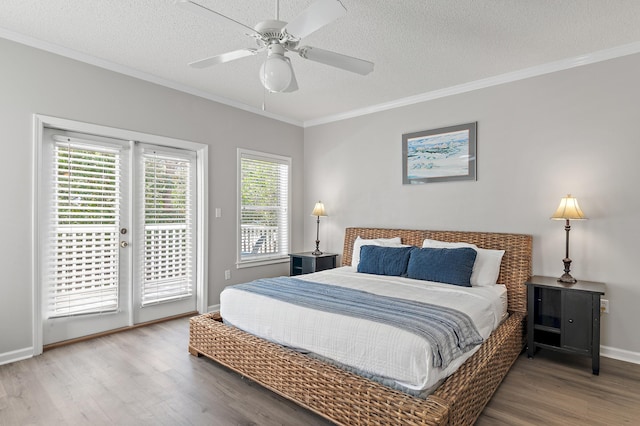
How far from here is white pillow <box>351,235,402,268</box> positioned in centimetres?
421

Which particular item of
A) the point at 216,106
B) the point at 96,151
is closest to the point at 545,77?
the point at 216,106

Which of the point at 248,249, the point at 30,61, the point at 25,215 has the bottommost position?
the point at 248,249

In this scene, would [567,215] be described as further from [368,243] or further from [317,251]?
[317,251]

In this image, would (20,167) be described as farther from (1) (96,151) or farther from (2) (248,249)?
(2) (248,249)

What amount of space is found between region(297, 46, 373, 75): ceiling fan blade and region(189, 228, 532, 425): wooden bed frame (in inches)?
75.3

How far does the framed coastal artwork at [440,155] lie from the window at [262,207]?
1.89 meters

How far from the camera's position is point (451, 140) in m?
4.03

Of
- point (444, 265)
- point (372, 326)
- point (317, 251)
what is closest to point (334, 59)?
point (372, 326)

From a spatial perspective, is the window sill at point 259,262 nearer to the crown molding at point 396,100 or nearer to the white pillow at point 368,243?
the white pillow at point 368,243

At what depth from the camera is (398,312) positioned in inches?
90.7

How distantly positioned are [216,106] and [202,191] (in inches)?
43.2

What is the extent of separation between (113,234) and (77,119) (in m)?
1.15

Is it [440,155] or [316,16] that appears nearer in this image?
[316,16]

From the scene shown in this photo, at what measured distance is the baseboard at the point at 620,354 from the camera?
2.99m
